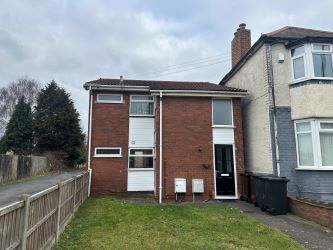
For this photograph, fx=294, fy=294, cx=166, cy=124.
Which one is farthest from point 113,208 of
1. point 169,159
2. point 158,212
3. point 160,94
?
point 160,94

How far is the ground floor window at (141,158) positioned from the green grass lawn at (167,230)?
4252 mm

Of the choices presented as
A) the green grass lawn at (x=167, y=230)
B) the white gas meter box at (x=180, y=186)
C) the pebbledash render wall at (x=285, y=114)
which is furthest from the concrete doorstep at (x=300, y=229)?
the white gas meter box at (x=180, y=186)

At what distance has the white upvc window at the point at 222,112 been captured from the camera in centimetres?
1388

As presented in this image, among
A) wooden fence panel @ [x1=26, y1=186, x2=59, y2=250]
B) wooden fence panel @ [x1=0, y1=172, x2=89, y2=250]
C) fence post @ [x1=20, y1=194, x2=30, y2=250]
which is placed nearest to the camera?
wooden fence panel @ [x1=0, y1=172, x2=89, y2=250]

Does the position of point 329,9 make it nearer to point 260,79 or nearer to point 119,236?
point 260,79

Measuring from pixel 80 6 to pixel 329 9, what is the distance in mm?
11968

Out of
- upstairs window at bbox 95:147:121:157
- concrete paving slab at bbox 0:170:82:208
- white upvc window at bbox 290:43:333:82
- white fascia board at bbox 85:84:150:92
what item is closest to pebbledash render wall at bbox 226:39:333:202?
white upvc window at bbox 290:43:333:82

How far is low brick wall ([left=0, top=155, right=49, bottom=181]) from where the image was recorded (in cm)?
2050

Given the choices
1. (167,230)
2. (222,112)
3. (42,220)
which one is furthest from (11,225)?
(222,112)

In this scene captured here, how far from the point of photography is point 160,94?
13.4 metres

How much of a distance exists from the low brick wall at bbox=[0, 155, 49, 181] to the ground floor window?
1111 centimetres

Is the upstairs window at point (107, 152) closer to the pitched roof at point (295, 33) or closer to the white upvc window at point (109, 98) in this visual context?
the white upvc window at point (109, 98)

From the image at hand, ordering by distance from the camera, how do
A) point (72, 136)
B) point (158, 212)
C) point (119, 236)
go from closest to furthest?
point (119, 236) < point (158, 212) < point (72, 136)

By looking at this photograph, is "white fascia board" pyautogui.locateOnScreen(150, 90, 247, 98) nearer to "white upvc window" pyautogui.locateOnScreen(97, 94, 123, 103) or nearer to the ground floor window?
"white upvc window" pyautogui.locateOnScreen(97, 94, 123, 103)
